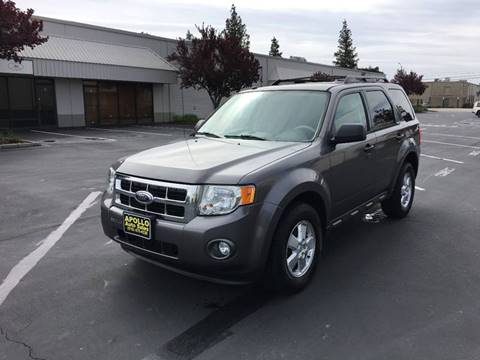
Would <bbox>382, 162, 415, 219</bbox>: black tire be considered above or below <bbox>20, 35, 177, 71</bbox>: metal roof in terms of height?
below

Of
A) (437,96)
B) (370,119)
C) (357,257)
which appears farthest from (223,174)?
(437,96)

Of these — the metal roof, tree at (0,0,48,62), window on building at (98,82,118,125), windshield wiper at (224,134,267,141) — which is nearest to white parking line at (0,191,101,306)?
windshield wiper at (224,134,267,141)

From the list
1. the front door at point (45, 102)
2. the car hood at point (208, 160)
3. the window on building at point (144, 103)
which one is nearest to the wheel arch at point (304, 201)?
the car hood at point (208, 160)

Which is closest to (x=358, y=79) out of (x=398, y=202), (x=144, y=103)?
(x=398, y=202)

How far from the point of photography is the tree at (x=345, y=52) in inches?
2975

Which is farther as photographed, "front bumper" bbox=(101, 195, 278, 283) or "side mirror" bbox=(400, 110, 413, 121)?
"side mirror" bbox=(400, 110, 413, 121)

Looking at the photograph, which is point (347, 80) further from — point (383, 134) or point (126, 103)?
point (126, 103)

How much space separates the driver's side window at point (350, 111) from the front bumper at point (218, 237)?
5.03 ft

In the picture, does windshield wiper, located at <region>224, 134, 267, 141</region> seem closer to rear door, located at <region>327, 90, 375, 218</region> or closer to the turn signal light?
rear door, located at <region>327, 90, 375, 218</region>

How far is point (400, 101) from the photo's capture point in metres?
6.23

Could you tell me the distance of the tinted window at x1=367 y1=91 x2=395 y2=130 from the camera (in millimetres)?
5281

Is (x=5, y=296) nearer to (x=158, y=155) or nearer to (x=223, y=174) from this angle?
(x=158, y=155)

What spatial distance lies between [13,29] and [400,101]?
15.0 m

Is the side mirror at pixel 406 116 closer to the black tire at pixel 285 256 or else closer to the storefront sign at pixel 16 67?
the black tire at pixel 285 256
